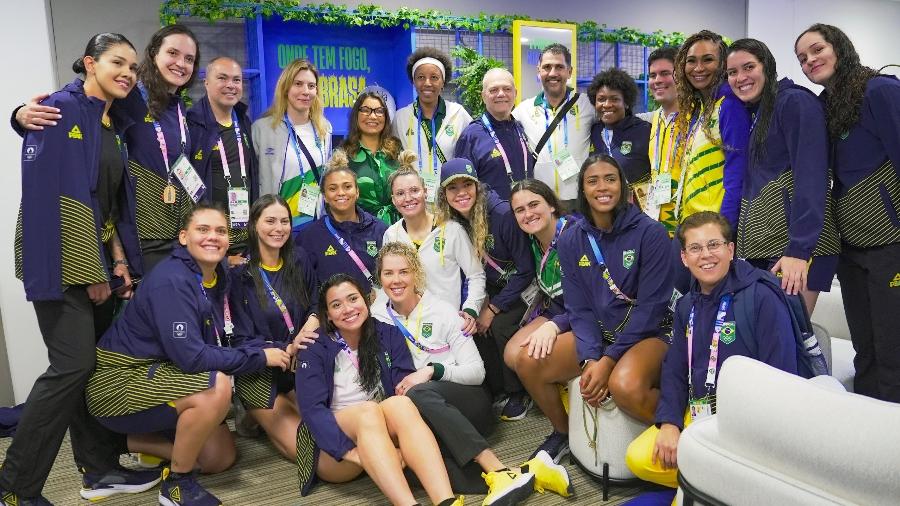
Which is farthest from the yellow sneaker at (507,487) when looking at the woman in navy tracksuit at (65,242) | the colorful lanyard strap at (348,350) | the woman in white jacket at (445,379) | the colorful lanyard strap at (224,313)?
the woman in navy tracksuit at (65,242)

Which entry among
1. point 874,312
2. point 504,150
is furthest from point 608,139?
point 874,312

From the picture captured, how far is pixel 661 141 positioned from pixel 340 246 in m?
1.79

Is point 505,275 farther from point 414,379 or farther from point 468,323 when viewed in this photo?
point 414,379

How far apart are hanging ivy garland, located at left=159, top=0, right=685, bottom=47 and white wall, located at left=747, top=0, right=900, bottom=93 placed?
184 cm

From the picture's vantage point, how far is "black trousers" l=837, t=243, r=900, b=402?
2.62 m

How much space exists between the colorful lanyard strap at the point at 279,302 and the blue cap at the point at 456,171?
1.04 metres

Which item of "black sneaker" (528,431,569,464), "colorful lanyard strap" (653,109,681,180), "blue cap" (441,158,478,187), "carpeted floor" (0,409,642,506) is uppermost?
"colorful lanyard strap" (653,109,681,180)

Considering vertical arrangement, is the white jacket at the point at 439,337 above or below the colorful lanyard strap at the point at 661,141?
below

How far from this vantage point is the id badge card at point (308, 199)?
12.6ft

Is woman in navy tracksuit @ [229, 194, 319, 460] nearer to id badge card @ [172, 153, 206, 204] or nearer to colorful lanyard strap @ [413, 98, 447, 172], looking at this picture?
id badge card @ [172, 153, 206, 204]

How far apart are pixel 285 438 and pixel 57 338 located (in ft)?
3.65

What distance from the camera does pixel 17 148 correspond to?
13.0 ft

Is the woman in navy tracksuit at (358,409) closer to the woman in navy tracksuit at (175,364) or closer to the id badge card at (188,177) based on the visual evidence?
the woman in navy tracksuit at (175,364)

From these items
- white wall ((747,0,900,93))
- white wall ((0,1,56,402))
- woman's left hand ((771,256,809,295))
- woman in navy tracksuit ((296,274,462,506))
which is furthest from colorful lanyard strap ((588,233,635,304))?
white wall ((747,0,900,93))
